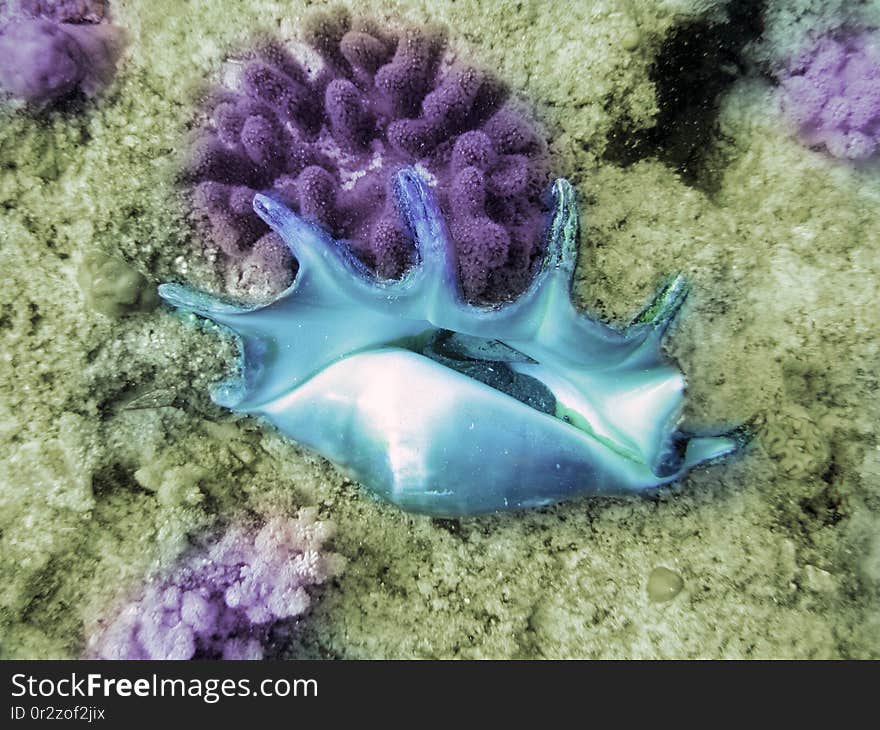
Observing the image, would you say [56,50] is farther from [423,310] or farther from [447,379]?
[447,379]

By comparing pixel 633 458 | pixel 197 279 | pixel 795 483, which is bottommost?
pixel 197 279

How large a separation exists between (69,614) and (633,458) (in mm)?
1569

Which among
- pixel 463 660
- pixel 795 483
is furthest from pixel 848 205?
pixel 463 660

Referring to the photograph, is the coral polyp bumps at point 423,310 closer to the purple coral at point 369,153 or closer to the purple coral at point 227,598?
the purple coral at point 369,153

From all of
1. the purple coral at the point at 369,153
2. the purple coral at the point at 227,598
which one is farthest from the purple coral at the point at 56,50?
the purple coral at the point at 227,598

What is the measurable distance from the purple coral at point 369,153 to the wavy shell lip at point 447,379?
10 centimetres

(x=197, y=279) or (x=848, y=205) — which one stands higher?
(x=848, y=205)

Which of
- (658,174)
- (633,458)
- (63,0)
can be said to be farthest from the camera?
(63,0)

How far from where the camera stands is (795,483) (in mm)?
1540

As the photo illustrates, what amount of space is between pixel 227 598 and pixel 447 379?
82 centimetres

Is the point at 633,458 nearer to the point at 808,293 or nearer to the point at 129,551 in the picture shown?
the point at 808,293

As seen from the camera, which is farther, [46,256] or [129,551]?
[46,256]

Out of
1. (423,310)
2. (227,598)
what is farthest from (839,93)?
(227,598)

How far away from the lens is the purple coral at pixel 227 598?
1.47m
